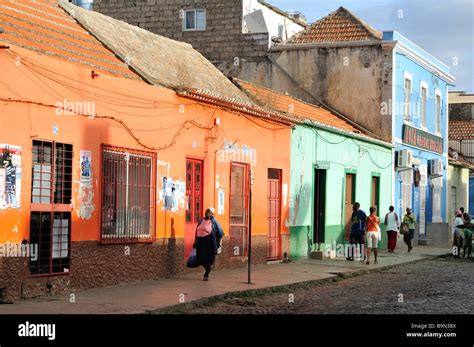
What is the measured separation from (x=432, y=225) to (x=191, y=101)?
20.5 m

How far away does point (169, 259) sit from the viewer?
18.2m

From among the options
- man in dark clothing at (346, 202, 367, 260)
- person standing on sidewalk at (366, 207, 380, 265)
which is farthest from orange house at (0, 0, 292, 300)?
man in dark clothing at (346, 202, 367, 260)

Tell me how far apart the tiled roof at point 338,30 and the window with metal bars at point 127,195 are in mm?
16552

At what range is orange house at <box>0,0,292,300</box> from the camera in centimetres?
1398

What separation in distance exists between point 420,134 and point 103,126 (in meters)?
21.9

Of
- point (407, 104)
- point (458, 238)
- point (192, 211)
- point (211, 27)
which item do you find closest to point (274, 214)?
point (192, 211)

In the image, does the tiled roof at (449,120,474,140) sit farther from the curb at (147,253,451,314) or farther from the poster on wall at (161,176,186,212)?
the poster on wall at (161,176,186,212)

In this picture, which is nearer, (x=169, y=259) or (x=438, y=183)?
(x=169, y=259)

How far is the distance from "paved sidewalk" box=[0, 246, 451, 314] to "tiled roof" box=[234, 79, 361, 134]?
15.3 feet

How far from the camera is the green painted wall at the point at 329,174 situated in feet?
81.3

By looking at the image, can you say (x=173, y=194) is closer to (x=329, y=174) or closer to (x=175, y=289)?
(x=175, y=289)
